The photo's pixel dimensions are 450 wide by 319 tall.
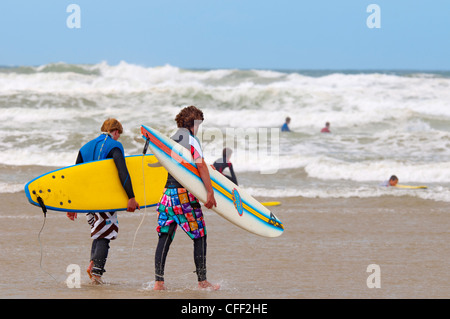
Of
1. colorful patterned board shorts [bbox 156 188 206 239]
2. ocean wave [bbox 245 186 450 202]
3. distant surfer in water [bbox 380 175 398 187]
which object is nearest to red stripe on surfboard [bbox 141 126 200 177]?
colorful patterned board shorts [bbox 156 188 206 239]

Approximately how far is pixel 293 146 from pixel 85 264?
10894 millimetres

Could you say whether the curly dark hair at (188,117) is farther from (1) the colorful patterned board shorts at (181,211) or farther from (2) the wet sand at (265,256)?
(2) the wet sand at (265,256)

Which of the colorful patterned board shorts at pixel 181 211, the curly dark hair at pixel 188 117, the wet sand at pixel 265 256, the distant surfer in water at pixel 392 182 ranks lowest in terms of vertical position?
the wet sand at pixel 265 256

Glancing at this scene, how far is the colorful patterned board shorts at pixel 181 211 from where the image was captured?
4.36m

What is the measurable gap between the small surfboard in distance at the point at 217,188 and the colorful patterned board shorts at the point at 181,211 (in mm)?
82

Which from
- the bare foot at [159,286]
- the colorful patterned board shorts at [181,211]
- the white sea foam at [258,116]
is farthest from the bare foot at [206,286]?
the white sea foam at [258,116]

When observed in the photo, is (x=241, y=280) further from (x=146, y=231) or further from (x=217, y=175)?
(x=146, y=231)

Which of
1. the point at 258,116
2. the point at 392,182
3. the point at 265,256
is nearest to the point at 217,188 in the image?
the point at 265,256

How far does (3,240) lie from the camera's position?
6.48 metres

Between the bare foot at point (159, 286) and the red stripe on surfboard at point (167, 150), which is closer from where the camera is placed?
the red stripe on surfboard at point (167, 150)

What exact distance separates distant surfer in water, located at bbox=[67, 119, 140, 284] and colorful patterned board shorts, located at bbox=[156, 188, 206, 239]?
365 millimetres

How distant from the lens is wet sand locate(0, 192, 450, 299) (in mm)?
Answer: 4645

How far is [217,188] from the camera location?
4672 millimetres
